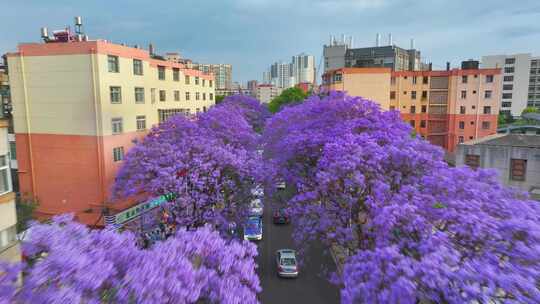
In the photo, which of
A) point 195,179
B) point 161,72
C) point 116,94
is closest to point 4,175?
point 195,179

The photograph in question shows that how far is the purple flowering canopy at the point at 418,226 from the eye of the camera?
5434 mm

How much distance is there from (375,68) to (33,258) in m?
41.0

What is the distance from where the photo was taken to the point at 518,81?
6769cm

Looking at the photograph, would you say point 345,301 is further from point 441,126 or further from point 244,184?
point 441,126

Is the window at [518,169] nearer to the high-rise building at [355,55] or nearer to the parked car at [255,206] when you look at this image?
the parked car at [255,206]

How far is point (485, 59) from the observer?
70.2m

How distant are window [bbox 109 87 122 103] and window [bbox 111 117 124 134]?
1.04 metres

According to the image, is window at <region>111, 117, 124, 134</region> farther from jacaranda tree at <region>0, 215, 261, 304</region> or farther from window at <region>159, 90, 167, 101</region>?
jacaranda tree at <region>0, 215, 261, 304</region>

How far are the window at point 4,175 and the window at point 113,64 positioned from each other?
10973 mm

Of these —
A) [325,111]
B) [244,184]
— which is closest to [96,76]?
[244,184]

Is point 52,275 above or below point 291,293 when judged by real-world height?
above

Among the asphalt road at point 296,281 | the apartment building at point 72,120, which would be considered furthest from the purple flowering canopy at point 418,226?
the apartment building at point 72,120

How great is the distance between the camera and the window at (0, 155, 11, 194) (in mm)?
9008

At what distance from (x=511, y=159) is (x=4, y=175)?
71.3ft
